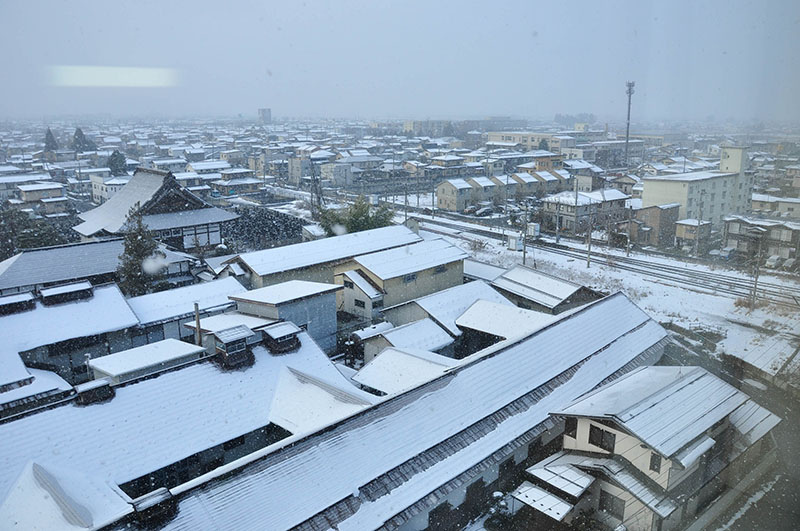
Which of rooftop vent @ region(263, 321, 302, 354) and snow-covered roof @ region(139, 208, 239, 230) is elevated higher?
snow-covered roof @ region(139, 208, 239, 230)

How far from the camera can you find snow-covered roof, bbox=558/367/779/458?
3.77m

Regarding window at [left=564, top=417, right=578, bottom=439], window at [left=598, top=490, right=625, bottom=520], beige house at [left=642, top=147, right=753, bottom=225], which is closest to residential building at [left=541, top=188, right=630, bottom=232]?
beige house at [left=642, top=147, right=753, bottom=225]

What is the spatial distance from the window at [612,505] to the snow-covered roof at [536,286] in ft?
14.7

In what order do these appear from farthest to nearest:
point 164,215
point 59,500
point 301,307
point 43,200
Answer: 1. point 43,200
2. point 164,215
3. point 301,307
4. point 59,500

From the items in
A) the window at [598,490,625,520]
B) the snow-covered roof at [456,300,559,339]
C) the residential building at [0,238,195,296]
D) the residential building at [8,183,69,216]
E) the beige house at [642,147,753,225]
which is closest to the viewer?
the window at [598,490,625,520]

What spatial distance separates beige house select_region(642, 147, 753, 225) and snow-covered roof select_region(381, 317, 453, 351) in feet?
31.8

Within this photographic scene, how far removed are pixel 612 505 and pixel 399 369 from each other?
251 cm

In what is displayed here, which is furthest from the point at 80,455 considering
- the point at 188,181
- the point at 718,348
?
the point at 188,181

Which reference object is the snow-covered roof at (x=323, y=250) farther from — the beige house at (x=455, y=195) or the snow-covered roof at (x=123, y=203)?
the beige house at (x=455, y=195)

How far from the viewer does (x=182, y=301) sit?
7.89 meters

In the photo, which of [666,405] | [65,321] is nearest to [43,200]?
[65,321]

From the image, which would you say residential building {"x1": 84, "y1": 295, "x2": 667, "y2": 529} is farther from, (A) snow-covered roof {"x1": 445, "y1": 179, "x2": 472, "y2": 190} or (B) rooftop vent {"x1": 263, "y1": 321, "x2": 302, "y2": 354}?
(A) snow-covered roof {"x1": 445, "y1": 179, "x2": 472, "y2": 190}

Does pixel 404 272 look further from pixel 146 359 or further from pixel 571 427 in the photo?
pixel 571 427

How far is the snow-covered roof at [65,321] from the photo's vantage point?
244 inches
